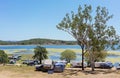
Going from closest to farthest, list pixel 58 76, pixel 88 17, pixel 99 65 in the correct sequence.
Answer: pixel 58 76 < pixel 88 17 < pixel 99 65

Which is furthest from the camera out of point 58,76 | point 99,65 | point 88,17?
point 99,65

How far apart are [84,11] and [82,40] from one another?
3390 mm

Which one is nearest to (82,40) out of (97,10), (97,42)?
(97,42)

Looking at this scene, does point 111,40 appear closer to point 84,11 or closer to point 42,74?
point 84,11

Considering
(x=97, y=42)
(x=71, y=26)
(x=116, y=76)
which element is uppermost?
(x=71, y=26)

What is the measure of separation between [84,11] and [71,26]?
2.28 metres

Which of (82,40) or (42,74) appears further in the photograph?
(82,40)

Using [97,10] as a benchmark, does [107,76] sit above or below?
below

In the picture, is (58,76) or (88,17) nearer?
(58,76)

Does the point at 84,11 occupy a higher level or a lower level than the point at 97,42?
higher

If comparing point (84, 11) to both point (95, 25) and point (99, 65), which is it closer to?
point (95, 25)

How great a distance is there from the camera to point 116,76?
2692 centimetres

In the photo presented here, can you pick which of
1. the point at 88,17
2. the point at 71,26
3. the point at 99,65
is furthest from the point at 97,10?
the point at 99,65

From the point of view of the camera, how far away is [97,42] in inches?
1220
